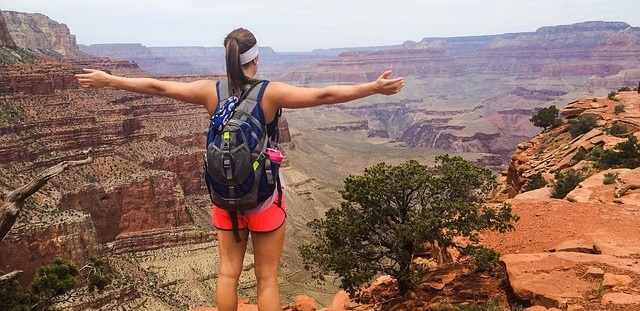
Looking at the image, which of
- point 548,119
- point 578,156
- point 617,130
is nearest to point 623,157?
point 578,156

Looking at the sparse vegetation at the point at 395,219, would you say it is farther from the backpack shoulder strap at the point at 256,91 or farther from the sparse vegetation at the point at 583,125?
the sparse vegetation at the point at 583,125

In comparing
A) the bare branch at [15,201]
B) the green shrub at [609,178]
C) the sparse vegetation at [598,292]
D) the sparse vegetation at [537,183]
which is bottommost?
the sparse vegetation at [537,183]

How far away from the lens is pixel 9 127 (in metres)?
44.0

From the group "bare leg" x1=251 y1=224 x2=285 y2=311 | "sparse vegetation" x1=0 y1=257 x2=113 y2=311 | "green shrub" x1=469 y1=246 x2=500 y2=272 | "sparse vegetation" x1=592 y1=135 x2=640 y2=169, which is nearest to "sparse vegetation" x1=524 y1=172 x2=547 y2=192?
"sparse vegetation" x1=592 y1=135 x2=640 y2=169

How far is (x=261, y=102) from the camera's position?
17.7 ft

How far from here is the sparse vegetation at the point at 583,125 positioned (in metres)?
27.5

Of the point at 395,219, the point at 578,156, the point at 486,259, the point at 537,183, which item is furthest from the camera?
the point at 578,156

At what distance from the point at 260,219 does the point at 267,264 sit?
0.56 m

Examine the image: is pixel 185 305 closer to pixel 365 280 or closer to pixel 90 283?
pixel 90 283

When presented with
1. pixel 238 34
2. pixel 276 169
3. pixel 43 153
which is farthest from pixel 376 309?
pixel 43 153

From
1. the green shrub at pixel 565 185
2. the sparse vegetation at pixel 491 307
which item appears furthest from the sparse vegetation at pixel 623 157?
the sparse vegetation at pixel 491 307

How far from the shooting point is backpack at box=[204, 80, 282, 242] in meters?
5.13

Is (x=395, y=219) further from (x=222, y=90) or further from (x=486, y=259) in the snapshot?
(x=222, y=90)

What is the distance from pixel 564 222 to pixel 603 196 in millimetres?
3515
